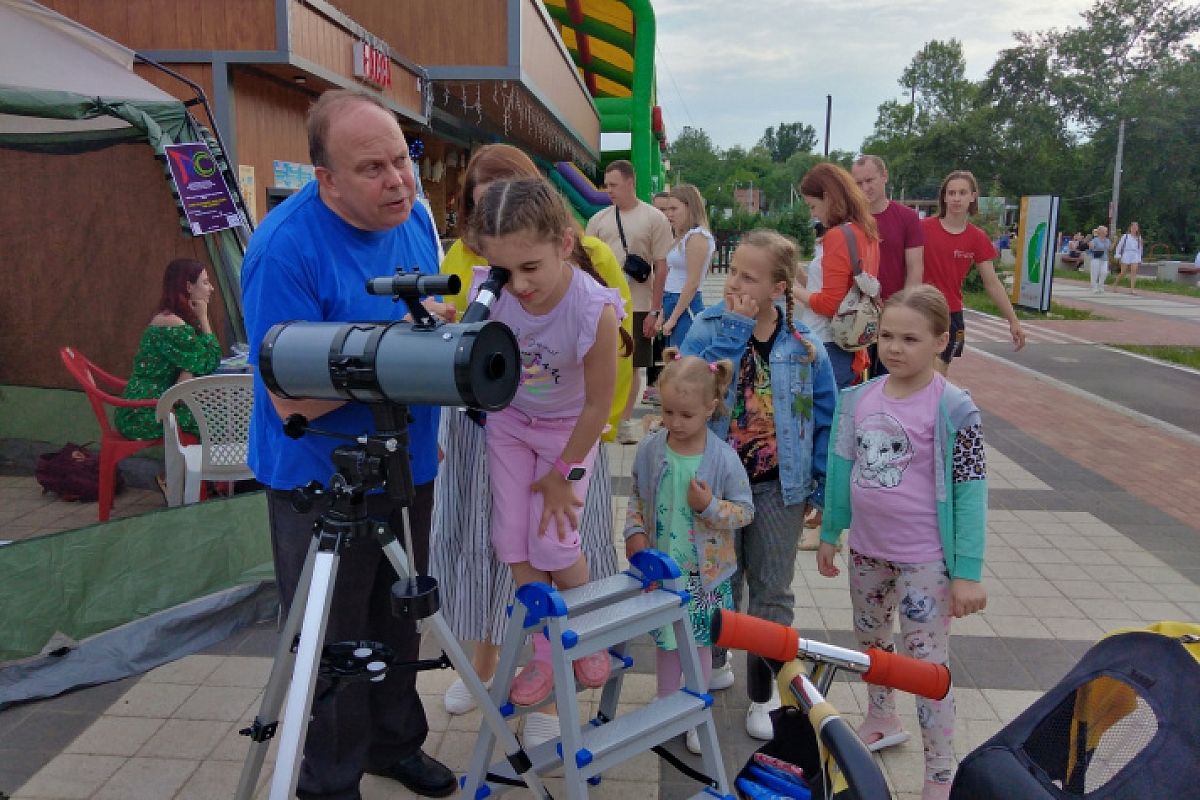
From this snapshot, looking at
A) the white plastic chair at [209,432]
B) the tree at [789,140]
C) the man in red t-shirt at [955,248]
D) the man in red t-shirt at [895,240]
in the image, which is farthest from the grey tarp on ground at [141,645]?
the tree at [789,140]

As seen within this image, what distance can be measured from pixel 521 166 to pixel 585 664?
1.42 meters

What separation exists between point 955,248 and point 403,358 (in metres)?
4.56

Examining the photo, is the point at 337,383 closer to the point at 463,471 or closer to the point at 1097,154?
the point at 463,471

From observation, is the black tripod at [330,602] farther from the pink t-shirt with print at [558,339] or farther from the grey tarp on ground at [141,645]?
the grey tarp on ground at [141,645]

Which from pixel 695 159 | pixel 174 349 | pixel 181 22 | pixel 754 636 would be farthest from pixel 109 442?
pixel 695 159

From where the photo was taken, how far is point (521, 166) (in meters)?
2.54

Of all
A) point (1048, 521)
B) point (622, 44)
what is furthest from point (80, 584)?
point (622, 44)

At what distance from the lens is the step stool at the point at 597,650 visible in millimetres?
1920

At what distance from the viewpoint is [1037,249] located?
17.0 m

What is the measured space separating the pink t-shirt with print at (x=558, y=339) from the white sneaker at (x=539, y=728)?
101cm

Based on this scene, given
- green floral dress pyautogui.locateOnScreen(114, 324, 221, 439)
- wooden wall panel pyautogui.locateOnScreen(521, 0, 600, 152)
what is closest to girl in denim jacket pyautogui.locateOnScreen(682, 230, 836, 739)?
green floral dress pyautogui.locateOnScreen(114, 324, 221, 439)

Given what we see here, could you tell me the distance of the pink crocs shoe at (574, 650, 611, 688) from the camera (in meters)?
2.45

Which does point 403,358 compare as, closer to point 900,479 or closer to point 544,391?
point 544,391

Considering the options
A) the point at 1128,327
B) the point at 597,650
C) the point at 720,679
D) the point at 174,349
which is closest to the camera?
the point at 597,650
